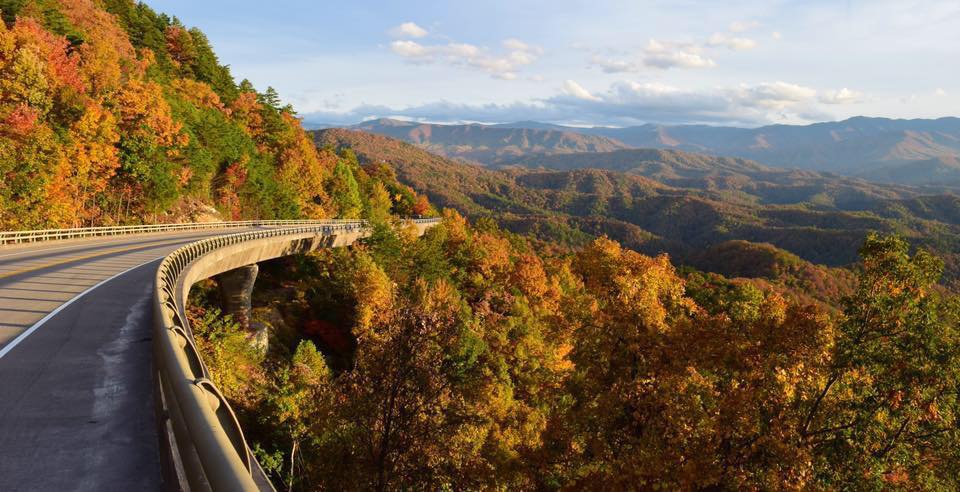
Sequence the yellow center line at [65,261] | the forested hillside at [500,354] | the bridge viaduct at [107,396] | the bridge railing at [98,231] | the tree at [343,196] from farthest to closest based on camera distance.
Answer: the tree at [343,196], the bridge railing at [98,231], the yellow center line at [65,261], the forested hillside at [500,354], the bridge viaduct at [107,396]

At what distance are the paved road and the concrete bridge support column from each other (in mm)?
17404

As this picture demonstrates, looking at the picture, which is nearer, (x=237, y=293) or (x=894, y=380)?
(x=894, y=380)

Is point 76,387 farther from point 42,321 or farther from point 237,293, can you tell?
point 237,293

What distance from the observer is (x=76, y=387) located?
789cm

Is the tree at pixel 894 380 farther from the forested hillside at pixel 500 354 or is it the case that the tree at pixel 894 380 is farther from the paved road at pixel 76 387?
the paved road at pixel 76 387

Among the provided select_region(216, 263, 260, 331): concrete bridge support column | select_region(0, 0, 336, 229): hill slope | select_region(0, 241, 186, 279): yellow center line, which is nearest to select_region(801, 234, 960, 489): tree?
select_region(0, 241, 186, 279): yellow center line

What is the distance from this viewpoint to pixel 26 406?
7.05m

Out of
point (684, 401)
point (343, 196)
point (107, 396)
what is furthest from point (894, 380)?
point (343, 196)

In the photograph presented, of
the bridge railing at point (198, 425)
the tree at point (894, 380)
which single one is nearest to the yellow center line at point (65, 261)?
the bridge railing at point (198, 425)

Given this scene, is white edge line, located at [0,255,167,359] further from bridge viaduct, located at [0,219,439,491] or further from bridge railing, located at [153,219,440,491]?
bridge railing, located at [153,219,440,491]

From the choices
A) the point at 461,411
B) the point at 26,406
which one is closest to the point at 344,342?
the point at 461,411

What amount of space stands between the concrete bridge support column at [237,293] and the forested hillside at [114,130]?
54.8 ft

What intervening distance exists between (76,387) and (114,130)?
161 ft

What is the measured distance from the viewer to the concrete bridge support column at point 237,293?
35844 millimetres
